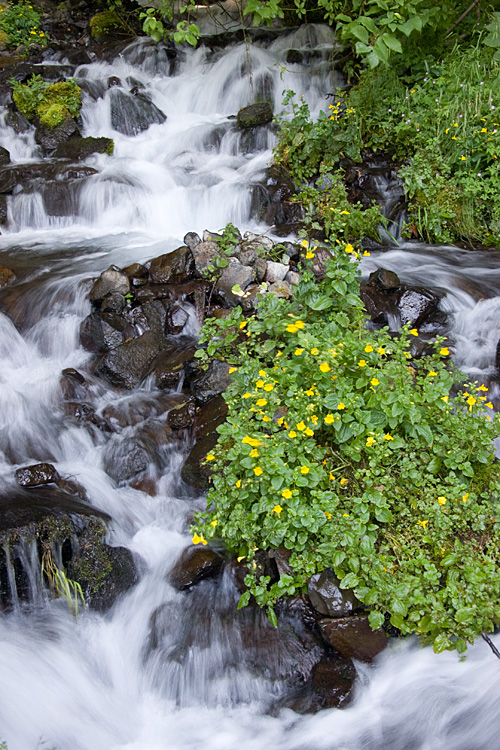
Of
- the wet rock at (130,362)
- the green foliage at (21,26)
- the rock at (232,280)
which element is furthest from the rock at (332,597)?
the green foliage at (21,26)

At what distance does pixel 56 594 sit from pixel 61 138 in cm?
738

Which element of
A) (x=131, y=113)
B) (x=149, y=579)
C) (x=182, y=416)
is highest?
(x=131, y=113)

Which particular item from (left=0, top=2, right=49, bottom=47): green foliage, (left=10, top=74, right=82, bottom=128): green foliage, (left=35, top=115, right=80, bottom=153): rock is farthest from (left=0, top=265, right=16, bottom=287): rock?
(left=0, top=2, right=49, bottom=47): green foliage

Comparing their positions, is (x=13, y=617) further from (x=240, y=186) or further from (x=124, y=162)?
(x=124, y=162)

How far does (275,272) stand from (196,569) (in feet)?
8.64

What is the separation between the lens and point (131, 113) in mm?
9008

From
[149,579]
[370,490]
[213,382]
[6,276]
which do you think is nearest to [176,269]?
[213,382]

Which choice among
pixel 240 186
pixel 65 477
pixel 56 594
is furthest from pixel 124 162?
pixel 56 594

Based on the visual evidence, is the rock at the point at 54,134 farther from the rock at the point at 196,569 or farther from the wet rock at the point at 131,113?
the rock at the point at 196,569

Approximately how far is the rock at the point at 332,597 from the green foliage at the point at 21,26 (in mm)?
11990

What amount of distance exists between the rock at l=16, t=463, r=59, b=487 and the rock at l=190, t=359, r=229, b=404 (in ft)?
3.77

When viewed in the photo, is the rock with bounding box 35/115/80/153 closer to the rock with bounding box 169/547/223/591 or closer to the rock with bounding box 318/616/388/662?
the rock with bounding box 169/547/223/591

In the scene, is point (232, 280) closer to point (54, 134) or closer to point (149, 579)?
point (149, 579)

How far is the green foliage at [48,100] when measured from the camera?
8523 mm
